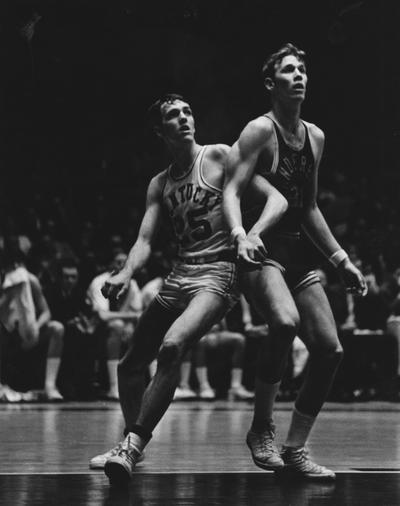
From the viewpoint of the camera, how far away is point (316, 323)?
8031 mm

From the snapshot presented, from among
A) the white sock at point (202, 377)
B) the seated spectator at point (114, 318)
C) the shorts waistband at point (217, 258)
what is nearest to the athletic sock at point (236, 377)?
the white sock at point (202, 377)

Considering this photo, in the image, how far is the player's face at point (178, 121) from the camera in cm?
843

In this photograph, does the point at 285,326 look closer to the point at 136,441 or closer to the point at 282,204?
the point at 282,204

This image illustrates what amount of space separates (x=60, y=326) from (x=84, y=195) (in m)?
5.41

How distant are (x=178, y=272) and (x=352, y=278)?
988 millimetres

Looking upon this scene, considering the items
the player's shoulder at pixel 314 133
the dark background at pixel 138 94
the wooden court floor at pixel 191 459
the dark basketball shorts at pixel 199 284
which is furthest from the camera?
the dark background at pixel 138 94

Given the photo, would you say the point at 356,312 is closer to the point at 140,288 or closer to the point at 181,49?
the point at 140,288

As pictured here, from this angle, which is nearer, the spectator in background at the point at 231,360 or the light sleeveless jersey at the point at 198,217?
the light sleeveless jersey at the point at 198,217

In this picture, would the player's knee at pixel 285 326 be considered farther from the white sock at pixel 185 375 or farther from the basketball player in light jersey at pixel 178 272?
the white sock at pixel 185 375

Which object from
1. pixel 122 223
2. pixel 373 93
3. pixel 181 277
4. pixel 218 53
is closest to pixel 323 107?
pixel 373 93

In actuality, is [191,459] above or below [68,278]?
below

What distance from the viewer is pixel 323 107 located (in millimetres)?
22516

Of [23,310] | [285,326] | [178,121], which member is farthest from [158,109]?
[23,310]

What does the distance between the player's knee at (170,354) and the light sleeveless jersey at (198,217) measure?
697 millimetres
